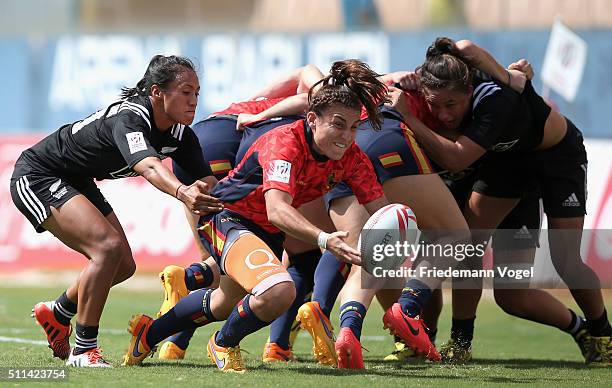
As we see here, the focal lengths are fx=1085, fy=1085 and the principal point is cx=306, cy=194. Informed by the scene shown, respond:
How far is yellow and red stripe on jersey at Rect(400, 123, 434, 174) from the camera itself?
6.86m

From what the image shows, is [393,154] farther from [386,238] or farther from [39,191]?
[39,191]

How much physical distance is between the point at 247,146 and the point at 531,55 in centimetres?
953

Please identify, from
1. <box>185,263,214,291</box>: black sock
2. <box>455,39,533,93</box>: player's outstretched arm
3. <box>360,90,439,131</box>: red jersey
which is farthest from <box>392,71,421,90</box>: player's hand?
<box>185,263,214,291</box>: black sock

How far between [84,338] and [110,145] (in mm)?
1142

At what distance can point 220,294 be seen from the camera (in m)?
6.30

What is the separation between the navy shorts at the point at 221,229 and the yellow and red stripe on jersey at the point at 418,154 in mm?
1110

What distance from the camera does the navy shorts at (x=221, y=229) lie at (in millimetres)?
6090

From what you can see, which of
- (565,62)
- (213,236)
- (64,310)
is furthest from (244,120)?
(565,62)

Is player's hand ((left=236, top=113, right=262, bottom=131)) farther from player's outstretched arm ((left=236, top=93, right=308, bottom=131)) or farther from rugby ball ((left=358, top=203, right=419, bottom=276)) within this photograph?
rugby ball ((left=358, top=203, right=419, bottom=276))

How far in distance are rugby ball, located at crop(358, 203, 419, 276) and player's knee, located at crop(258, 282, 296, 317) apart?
44cm

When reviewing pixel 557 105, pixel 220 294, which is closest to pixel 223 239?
pixel 220 294

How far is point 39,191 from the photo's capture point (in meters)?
6.50

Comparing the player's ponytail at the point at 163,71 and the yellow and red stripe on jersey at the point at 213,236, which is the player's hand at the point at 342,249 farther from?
the player's ponytail at the point at 163,71

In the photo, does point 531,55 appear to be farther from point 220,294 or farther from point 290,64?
point 220,294
